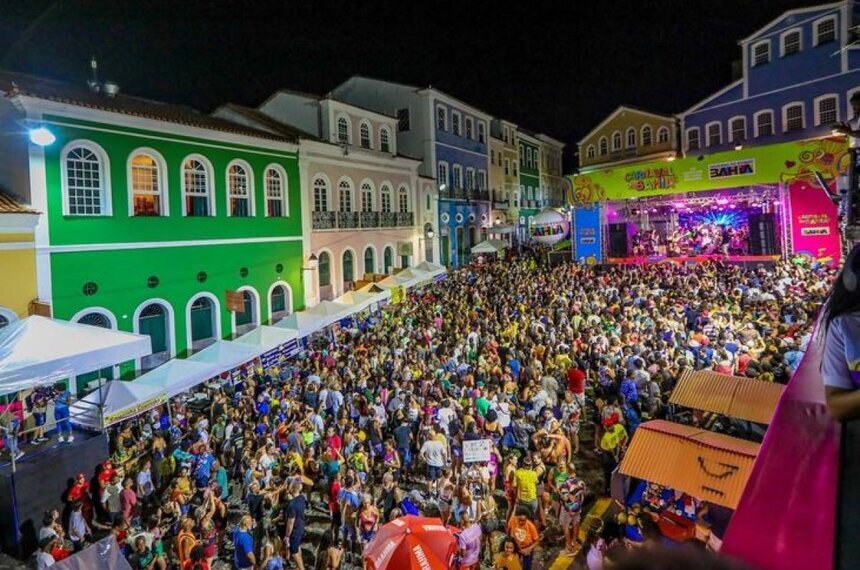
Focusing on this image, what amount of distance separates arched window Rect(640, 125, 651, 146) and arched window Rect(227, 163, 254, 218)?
94.1 feet

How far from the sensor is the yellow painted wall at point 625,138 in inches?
1487

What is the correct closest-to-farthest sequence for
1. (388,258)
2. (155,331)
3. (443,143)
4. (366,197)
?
(155,331) → (366,197) → (388,258) → (443,143)

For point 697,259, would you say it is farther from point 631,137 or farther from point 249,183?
point 249,183

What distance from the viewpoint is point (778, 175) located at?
75.1ft

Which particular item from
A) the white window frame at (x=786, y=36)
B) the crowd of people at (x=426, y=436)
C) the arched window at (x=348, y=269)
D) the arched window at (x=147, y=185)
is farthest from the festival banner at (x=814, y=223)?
the arched window at (x=147, y=185)

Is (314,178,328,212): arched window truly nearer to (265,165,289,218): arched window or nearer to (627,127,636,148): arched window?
(265,165,289,218): arched window

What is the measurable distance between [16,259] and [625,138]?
36.8 metres

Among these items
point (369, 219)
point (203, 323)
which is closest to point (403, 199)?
point (369, 219)

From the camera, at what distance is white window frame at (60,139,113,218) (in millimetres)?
15328

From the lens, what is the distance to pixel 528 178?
1881 inches

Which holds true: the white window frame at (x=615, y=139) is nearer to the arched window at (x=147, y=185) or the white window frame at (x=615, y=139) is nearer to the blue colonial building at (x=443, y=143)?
the blue colonial building at (x=443, y=143)

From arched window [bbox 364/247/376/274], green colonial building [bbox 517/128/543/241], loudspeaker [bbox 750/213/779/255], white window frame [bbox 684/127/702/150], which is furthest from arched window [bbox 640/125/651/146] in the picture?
arched window [bbox 364/247/376/274]

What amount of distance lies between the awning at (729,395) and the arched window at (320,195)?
1810 centimetres

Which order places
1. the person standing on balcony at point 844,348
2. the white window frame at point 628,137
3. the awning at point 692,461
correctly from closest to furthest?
the person standing on balcony at point 844,348
the awning at point 692,461
the white window frame at point 628,137
